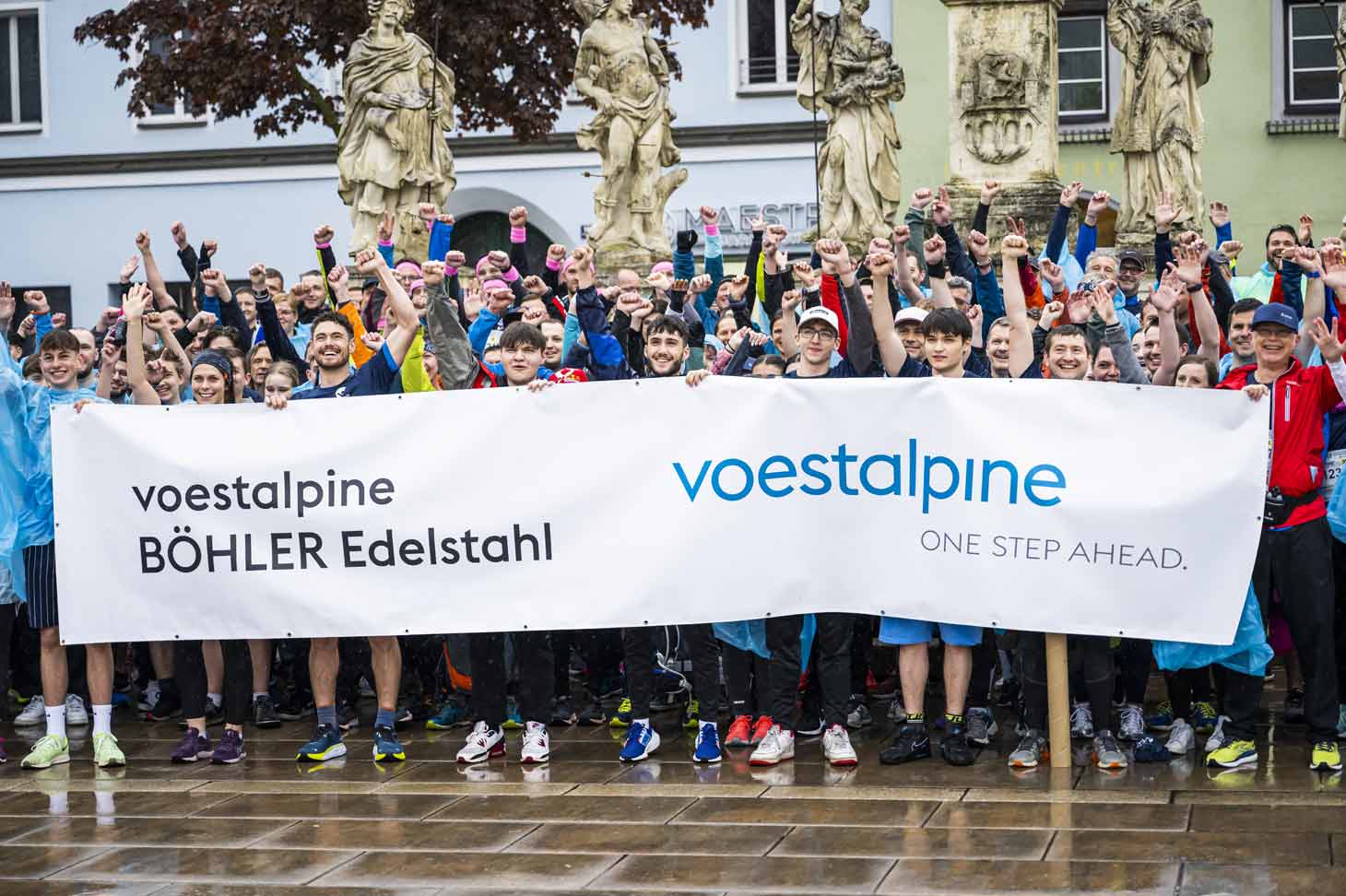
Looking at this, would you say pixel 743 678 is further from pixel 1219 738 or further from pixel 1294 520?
pixel 1294 520

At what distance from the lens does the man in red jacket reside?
848 cm

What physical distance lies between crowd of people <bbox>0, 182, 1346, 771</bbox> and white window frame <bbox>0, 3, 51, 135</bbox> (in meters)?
22.5

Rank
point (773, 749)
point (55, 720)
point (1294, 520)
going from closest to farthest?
point (1294, 520)
point (773, 749)
point (55, 720)

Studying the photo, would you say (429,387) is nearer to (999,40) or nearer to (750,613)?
(750,613)

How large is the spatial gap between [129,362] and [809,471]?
3.25m

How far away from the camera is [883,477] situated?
8805mm

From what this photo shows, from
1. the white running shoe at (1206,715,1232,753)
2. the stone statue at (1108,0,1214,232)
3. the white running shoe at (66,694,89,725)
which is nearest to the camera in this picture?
the white running shoe at (1206,715,1232,753)

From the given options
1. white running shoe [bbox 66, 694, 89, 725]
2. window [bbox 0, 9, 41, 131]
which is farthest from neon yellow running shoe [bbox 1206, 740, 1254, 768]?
window [bbox 0, 9, 41, 131]

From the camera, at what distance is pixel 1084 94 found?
3009cm

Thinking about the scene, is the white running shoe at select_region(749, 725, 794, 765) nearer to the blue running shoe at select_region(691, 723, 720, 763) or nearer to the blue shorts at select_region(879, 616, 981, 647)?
the blue running shoe at select_region(691, 723, 720, 763)

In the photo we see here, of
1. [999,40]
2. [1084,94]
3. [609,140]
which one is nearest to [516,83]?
[609,140]

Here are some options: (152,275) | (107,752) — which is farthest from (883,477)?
(152,275)

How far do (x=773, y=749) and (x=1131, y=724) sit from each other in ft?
5.19

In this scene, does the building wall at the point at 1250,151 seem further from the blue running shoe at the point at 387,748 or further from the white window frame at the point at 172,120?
the blue running shoe at the point at 387,748
